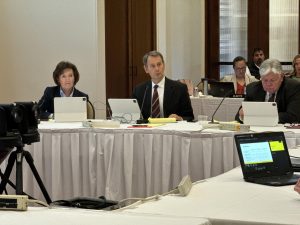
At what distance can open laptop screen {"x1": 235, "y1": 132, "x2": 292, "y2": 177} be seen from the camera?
3.15 meters

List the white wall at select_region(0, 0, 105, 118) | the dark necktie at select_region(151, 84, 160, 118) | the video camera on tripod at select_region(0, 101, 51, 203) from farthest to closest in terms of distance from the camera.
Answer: the white wall at select_region(0, 0, 105, 118) < the dark necktie at select_region(151, 84, 160, 118) < the video camera on tripod at select_region(0, 101, 51, 203)

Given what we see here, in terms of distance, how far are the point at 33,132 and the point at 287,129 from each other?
1813mm

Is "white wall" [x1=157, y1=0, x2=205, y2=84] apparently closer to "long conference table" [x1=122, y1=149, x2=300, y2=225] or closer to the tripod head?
the tripod head

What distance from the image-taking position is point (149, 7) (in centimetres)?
960

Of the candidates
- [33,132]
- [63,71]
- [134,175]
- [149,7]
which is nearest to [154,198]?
[33,132]

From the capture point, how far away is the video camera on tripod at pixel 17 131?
13.2ft

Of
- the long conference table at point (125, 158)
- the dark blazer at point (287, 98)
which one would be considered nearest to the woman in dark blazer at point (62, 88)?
the long conference table at point (125, 158)

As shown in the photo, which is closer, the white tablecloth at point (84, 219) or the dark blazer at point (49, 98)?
the white tablecloth at point (84, 219)

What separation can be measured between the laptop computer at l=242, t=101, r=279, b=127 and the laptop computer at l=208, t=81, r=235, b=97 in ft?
8.76

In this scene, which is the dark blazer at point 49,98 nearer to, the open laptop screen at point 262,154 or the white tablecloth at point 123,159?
the white tablecloth at point 123,159

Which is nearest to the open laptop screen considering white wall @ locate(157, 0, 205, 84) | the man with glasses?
the man with glasses

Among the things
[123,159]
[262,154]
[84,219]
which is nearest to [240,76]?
[123,159]

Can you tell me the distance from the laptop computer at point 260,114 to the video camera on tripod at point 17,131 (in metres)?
1.68

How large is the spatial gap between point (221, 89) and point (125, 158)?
3334 mm
